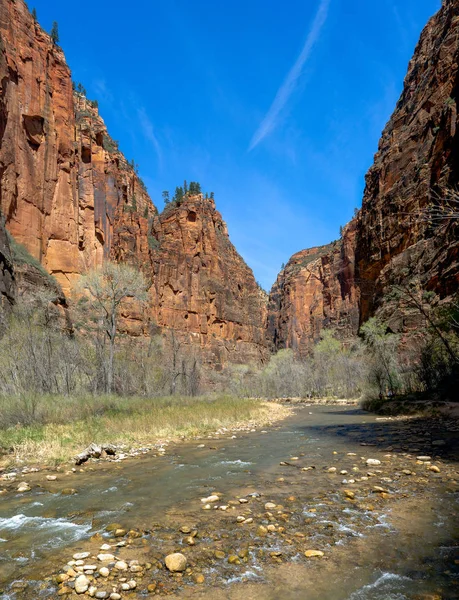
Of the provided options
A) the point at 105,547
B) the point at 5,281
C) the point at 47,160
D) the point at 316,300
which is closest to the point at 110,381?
the point at 5,281

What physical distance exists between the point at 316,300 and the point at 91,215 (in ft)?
296

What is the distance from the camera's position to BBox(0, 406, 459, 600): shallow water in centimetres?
346

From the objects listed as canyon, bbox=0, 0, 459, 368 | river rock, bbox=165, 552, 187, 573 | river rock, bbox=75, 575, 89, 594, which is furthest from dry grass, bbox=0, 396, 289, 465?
canyon, bbox=0, 0, 459, 368

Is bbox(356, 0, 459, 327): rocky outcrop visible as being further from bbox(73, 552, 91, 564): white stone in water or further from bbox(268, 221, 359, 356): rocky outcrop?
bbox(268, 221, 359, 356): rocky outcrop

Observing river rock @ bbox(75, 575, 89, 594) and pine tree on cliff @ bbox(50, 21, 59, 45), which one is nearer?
river rock @ bbox(75, 575, 89, 594)

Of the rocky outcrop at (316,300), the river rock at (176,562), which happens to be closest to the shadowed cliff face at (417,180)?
the river rock at (176,562)

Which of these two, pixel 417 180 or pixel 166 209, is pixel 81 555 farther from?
pixel 166 209

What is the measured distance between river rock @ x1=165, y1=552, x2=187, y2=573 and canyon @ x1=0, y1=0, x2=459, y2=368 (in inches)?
247

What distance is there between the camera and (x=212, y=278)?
310 ft

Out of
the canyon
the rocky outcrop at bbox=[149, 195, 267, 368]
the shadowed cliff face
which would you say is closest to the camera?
the shadowed cliff face

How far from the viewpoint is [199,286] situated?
9044cm

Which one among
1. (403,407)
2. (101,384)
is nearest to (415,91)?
(403,407)

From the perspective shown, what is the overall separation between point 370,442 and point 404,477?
524 centimetres

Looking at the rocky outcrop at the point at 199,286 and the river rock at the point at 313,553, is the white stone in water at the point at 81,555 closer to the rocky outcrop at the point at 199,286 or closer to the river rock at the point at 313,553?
the river rock at the point at 313,553
